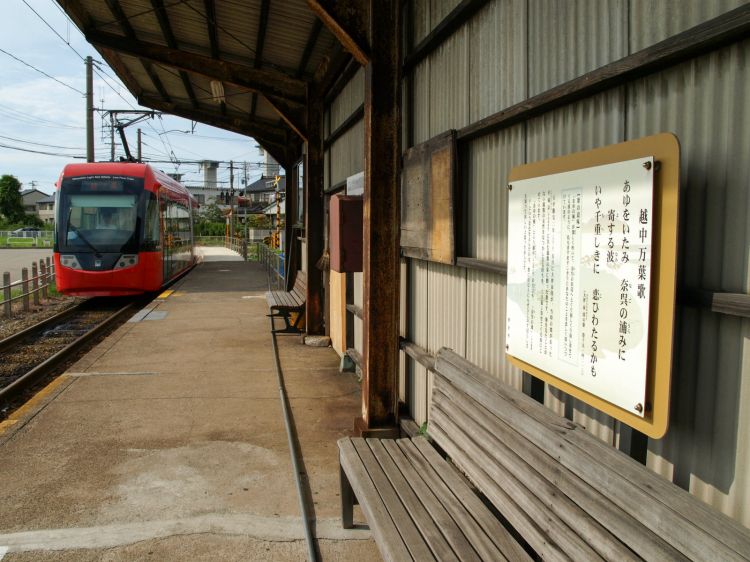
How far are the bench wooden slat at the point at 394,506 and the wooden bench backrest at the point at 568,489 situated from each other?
35cm

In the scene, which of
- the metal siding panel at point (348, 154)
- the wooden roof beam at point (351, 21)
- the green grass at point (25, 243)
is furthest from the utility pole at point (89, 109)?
the green grass at point (25, 243)

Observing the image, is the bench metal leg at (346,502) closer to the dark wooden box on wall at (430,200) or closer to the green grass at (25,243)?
the dark wooden box on wall at (430,200)

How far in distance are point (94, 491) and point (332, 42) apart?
5.89 metres

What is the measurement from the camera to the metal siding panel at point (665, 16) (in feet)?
6.50

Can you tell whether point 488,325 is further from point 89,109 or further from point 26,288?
point 89,109

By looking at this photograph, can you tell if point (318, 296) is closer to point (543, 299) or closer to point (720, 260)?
point (543, 299)

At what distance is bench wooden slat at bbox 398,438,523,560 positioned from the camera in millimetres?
2547

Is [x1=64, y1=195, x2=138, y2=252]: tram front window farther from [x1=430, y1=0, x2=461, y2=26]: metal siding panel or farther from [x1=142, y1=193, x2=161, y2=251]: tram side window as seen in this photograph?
[x1=430, y1=0, x2=461, y2=26]: metal siding panel

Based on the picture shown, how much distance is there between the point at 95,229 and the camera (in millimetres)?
13961

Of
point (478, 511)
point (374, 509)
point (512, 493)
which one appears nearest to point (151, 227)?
point (374, 509)

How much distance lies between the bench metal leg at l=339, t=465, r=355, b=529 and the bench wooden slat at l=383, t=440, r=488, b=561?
0.29m

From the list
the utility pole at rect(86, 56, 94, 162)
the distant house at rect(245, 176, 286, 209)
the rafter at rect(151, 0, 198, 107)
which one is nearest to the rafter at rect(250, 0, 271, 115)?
the rafter at rect(151, 0, 198, 107)

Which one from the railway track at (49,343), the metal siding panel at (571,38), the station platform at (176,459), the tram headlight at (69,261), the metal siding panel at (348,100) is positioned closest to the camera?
the metal siding panel at (571,38)

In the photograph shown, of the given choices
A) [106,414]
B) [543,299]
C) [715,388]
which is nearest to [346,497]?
[543,299]
